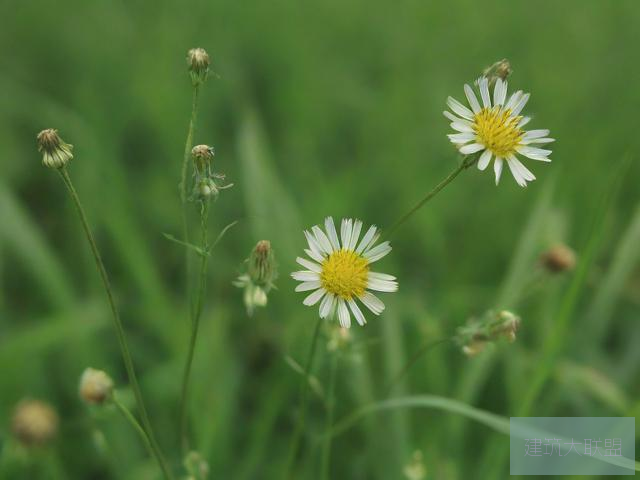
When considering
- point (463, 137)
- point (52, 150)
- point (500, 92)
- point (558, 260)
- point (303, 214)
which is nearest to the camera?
point (52, 150)

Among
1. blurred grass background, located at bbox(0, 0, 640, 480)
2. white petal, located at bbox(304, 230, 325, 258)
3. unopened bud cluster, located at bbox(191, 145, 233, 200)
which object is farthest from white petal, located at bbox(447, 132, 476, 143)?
blurred grass background, located at bbox(0, 0, 640, 480)

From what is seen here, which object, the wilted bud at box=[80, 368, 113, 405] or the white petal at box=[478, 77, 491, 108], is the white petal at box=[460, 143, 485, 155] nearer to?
the white petal at box=[478, 77, 491, 108]

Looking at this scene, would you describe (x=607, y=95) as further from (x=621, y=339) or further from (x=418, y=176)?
(x=621, y=339)

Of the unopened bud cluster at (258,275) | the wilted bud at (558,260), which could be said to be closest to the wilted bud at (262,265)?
the unopened bud cluster at (258,275)

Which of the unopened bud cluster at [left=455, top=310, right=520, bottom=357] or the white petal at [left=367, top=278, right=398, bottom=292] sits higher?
the unopened bud cluster at [left=455, top=310, right=520, bottom=357]

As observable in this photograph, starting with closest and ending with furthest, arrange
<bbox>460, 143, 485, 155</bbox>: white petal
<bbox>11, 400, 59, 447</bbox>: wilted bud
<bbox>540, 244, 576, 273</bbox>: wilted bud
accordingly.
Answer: <bbox>460, 143, 485, 155</bbox>: white petal, <bbox>11, 400, 59, 447</bbox>: wilted bud, <bbox>540, 244, 576, 273</bbox>: wilted bud

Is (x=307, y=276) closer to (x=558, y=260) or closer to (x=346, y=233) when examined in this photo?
(x=346, y=233)

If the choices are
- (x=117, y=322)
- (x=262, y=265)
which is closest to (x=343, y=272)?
(x=262, y=265)
